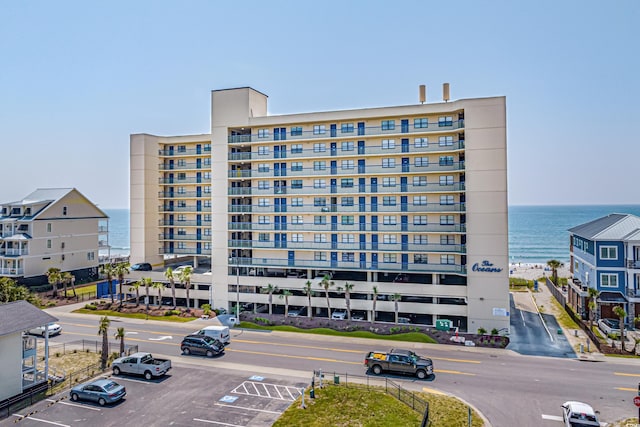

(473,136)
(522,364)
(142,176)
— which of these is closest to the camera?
(522,364)

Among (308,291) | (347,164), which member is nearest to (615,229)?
(347,164)

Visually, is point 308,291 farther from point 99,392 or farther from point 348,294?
point 99,392

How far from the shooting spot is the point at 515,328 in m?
46.5

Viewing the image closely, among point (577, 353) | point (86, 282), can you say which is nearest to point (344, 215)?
point (577, 353)

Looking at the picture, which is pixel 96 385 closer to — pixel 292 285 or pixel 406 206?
pixel 292 285

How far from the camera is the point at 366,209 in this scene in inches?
1998

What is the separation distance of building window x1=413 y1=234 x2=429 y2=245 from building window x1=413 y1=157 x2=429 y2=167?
326 inches

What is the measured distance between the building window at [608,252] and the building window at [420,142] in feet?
73.5

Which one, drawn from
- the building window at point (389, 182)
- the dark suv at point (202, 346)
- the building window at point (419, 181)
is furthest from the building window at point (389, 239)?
the dark suv at point (202, 346)

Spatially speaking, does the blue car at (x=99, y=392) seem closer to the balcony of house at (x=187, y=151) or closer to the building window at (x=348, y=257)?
the building window at (x=348, y=257)

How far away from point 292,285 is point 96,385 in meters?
26.5

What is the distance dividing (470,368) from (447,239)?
55.8 ft

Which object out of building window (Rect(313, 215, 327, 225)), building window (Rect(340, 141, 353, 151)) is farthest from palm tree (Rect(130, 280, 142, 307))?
building window (Rect(340, 141, 353, 151))

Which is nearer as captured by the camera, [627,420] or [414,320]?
[627,420]
